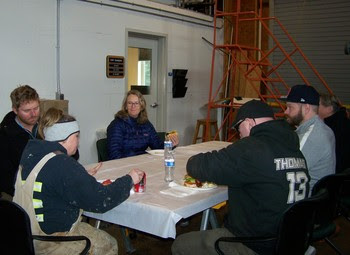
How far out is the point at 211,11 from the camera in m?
7.52

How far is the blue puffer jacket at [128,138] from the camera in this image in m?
3.66

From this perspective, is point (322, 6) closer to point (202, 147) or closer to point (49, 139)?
point (202, 147)

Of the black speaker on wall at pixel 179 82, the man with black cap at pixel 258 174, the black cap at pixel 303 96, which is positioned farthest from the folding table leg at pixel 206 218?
the black speaker on wall at pixel 179 82

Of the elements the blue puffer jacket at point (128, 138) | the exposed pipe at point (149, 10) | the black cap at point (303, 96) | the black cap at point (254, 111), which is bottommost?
the blue puffer jacket at point (128, 138)

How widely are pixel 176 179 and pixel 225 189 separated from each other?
349mm

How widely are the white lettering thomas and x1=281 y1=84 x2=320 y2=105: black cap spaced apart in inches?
38.5

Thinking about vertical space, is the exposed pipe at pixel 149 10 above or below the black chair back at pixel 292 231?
above

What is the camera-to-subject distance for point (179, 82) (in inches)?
269

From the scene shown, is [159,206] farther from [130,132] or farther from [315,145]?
[130,132]

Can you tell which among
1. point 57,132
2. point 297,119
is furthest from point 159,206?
point 297,119

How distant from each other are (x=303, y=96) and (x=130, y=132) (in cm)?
164

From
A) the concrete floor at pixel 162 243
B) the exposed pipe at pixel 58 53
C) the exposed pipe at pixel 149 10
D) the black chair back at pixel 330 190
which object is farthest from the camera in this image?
the exposed pipe at pixel 149 10

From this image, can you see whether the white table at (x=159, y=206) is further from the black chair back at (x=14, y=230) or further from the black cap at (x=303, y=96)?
the black cap at (x=303, y=96)

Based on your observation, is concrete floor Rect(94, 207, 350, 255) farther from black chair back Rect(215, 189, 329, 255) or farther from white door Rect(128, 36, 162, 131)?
white door Rect(128, 36, 162, 131)
